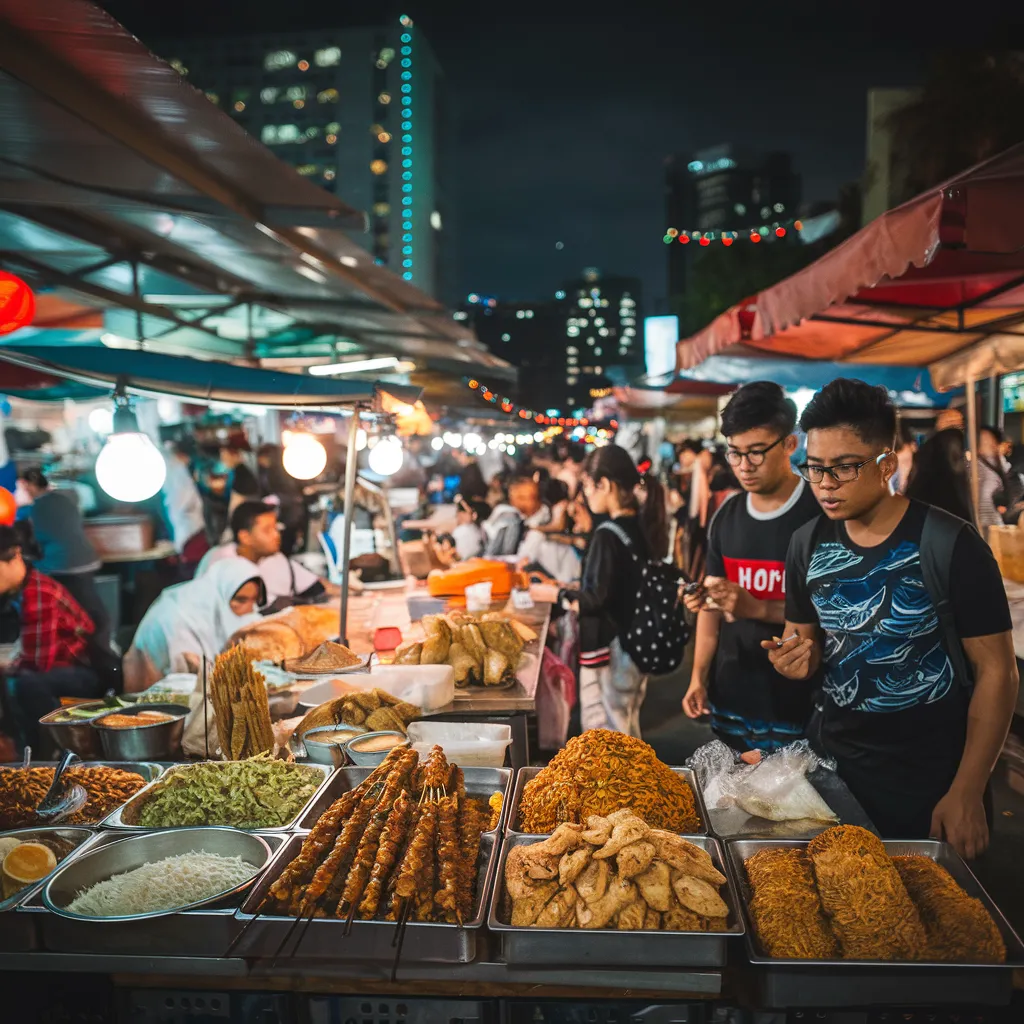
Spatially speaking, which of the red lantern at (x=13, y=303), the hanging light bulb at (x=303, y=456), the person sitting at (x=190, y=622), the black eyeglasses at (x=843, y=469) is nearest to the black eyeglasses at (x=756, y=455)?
the black eyeglasses at (x=843, y=469)

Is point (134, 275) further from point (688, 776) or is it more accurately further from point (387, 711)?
point (688, 776)

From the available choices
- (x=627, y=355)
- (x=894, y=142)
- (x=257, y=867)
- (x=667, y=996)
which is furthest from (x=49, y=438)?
(x=627, y=355)

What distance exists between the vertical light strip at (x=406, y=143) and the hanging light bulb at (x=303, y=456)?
240 ft

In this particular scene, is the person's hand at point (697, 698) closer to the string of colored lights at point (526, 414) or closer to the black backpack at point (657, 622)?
the black backpack at point (657, 622)

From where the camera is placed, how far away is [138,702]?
3.76 m

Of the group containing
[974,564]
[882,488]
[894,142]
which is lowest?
[974,564]

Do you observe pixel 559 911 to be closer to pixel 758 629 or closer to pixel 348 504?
pixel 758 629

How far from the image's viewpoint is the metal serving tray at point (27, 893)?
Result: 1915 millimetres

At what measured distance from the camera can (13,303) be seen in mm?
4520

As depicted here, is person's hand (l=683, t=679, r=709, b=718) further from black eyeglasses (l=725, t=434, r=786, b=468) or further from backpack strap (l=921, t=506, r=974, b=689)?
backpack strap (l=921, t=506, r=974, b=689)

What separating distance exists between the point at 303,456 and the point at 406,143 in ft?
259

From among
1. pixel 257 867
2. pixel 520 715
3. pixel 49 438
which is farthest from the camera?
pixel 49 438

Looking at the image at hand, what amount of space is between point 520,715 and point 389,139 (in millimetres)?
82653

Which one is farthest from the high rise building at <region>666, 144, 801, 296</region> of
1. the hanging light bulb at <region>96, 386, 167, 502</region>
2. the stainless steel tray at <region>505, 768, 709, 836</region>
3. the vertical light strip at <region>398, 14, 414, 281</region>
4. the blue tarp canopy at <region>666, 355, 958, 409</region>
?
the stainless steel tray at <region>505, 768, 709, 836</region>
